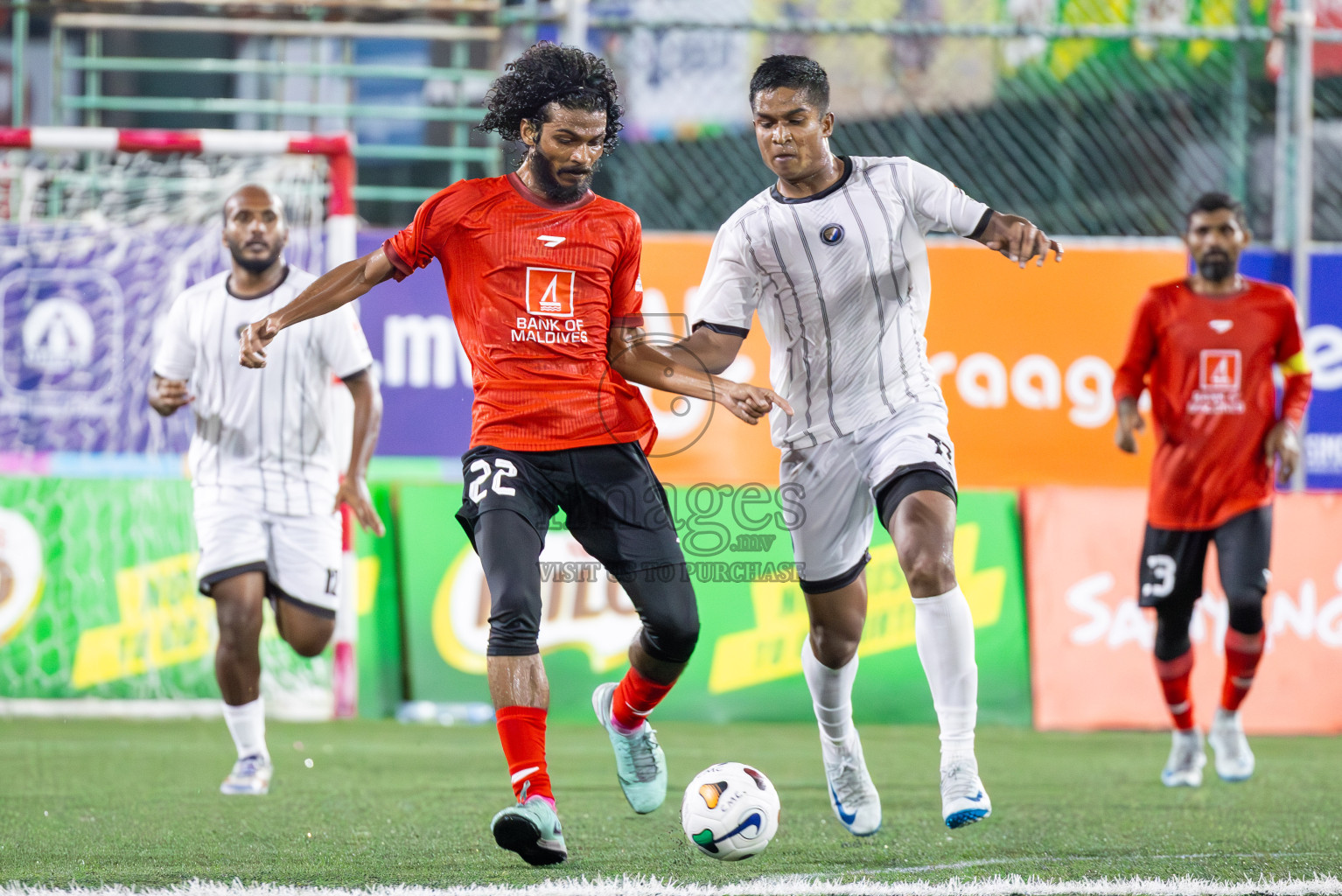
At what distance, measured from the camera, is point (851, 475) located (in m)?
4.62

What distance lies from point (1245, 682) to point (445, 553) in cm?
407

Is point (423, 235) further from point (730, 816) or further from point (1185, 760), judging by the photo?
point (1185, 760)

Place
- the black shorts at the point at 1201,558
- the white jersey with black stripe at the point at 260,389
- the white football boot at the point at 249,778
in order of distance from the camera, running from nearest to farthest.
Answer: the white football boot at the point at 249,778 → the white jersey with black stripe at the point at 260,389 → the black shorts at the point at 1201,558

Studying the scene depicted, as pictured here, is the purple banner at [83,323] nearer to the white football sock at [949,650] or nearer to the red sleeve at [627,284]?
the red sleeve at [627,284]

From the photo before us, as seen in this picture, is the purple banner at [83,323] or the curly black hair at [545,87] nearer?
the curly black hair at [545,87]

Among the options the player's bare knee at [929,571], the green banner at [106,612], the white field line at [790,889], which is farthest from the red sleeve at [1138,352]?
the green banner at [106,612]

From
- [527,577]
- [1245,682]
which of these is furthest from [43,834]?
[1245,682]

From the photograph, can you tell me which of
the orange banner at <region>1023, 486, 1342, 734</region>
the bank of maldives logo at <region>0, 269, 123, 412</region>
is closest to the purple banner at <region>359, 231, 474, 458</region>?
the bank of maldives logo at <region>0, 269, 123, 412</region>

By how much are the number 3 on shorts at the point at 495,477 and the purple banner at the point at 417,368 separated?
478cm

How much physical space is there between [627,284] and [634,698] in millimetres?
1239

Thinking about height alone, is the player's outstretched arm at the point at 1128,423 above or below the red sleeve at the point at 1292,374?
below

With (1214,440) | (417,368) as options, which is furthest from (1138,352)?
(417,368)

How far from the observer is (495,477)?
4215 millimetres

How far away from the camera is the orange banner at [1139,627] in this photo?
8523 mm
